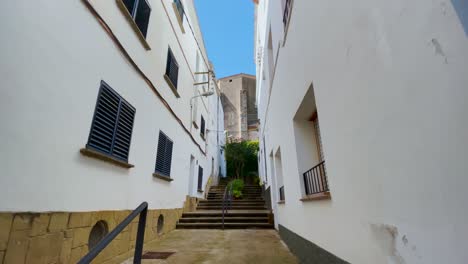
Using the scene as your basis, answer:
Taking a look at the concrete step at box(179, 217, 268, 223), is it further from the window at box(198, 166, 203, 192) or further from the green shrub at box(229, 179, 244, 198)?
the green shrub at box(229, 179, 244, 198)

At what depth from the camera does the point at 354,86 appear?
148 centimetres

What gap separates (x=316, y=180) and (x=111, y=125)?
10.2ft

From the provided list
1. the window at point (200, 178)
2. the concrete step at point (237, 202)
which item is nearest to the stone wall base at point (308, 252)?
the concrete step at point (237, 202)

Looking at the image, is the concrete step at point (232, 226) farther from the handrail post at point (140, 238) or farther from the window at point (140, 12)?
the window at point (140, 12)

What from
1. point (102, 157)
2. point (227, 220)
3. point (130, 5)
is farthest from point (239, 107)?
point (102, 157)

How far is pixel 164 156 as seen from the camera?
5637 mm

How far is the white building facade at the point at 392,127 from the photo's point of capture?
80 cm

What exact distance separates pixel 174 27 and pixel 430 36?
6.98 meters

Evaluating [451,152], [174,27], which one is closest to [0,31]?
[451,152]

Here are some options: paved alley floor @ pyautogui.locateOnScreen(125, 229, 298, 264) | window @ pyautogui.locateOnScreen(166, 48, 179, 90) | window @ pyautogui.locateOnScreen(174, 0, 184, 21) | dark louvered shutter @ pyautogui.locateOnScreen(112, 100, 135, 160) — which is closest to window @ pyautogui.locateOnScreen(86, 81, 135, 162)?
dark louvered shutter @ pyautogui.locateOnScreen(112, 100, 135, 160)

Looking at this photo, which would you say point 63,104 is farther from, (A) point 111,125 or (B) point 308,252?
(B) point 308,252

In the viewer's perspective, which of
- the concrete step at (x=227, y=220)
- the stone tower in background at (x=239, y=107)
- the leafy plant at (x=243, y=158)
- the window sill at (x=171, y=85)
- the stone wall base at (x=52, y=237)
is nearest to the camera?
the stone wall base at (x=52, y=237)

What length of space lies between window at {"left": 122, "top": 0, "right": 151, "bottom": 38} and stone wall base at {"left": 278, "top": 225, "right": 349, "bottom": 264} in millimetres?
4922

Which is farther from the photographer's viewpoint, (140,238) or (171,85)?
(171,85)
